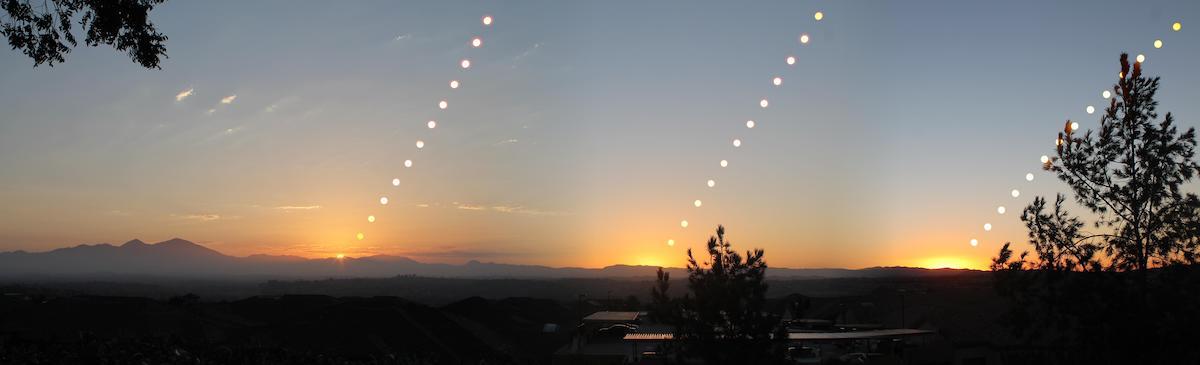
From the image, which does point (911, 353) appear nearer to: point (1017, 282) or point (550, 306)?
point (1017, 282)

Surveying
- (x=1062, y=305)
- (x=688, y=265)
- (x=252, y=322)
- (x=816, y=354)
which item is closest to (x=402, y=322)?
(x=252, y=322)

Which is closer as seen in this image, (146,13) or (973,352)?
(146,13)

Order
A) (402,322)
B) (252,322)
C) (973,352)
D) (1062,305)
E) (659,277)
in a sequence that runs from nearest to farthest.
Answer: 1. (1062,305)
2. (659,277)
3. (973,352)
4. (402,322)
5. (252,322)

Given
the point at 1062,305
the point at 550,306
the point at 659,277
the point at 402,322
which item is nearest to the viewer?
the point at 1062,305

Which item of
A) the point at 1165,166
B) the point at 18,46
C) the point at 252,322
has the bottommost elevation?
the point at 252,322

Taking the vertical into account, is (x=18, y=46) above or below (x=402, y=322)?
above

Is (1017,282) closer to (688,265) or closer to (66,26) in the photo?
(688,265)
